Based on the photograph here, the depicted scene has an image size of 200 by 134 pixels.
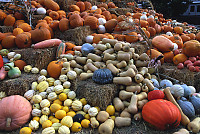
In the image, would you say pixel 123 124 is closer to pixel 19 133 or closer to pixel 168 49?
pixel 19 133

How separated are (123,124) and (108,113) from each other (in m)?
0.30

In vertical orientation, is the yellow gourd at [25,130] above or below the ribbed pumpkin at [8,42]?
below

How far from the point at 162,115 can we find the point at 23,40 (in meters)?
3.56

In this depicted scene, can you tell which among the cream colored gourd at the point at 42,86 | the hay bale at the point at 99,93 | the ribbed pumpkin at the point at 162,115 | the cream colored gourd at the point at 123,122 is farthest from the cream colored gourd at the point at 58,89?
the ribbed pumpkin at the point at 162,115

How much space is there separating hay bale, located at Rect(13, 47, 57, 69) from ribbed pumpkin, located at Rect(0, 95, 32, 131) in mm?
1092

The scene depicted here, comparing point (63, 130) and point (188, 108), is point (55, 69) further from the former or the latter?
point (188, 108)

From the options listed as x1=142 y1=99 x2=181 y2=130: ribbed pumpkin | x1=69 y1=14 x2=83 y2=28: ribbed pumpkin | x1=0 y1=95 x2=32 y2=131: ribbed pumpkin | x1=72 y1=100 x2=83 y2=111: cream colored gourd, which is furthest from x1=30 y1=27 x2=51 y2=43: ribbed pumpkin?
x1=142 y1=99 x2=181 y2=130: ribbed pumpkin

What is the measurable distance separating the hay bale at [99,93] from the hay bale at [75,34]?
7.04 feet

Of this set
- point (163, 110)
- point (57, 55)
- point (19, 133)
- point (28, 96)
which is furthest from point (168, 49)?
point (19, 133)

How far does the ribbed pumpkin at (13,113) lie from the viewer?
8.04 ft

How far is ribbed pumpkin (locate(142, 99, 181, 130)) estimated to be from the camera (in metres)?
2.25

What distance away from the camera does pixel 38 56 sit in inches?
141

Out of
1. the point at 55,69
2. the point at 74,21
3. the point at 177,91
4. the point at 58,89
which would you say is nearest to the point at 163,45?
the point at 177,91

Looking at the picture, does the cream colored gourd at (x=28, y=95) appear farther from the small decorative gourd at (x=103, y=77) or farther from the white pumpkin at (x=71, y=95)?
the small decorative gourd at (x=103, y=77)
